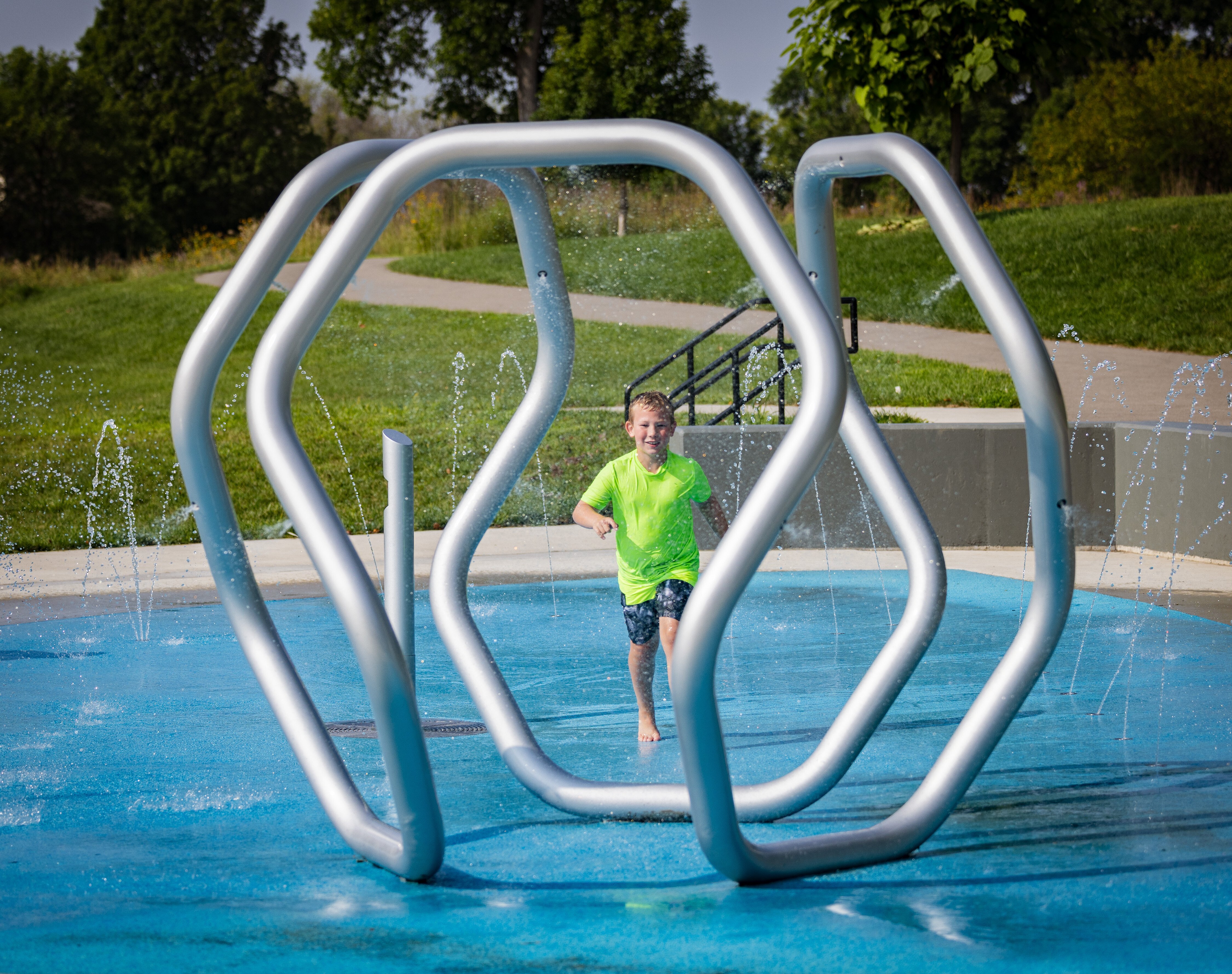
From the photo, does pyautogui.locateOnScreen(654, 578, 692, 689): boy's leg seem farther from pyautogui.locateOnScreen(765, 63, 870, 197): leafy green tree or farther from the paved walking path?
pyautogui.locateOnScreen(765, 63, 870, 197): leafy green tree

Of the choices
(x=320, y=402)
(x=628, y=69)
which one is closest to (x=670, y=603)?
(x=320, y=402)

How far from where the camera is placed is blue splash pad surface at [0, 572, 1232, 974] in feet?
10.8

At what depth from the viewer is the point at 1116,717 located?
5.66m

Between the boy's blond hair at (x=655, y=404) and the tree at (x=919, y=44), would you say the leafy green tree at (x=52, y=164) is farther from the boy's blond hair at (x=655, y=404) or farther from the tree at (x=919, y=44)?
the boy's blond hair at (x=655, y=404)

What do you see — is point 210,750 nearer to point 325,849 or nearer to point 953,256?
point 325,849

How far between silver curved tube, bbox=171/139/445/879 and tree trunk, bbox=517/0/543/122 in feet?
109

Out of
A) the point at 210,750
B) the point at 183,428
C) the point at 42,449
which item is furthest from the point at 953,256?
the point at 42,449

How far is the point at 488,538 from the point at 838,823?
676cm

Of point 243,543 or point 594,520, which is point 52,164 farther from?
point 243,543

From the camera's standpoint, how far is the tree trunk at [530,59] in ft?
119

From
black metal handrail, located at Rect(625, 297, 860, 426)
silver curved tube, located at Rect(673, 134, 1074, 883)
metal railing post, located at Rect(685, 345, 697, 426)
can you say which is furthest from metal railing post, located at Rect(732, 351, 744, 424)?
silver curved tube, located at Rect(673, 134, 1074, 883)

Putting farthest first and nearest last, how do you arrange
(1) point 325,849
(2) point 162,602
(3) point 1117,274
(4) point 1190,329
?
(3) point 1117,274, (4) point 1190,329, (2) point 162,602, (1) point 325,849

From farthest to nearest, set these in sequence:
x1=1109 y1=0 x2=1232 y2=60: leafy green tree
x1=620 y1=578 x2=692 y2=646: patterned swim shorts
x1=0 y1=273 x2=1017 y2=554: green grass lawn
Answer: x1=1109 y1=0 x2=1232 y2=60: leafy green tree, x1=0 y1=273 x2=1017 y2=554: green grass lawn, x1=620 y1=578 x2=692 y2=646: patterned swim shorts

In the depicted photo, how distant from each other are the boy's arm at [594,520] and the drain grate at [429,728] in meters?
1.05
